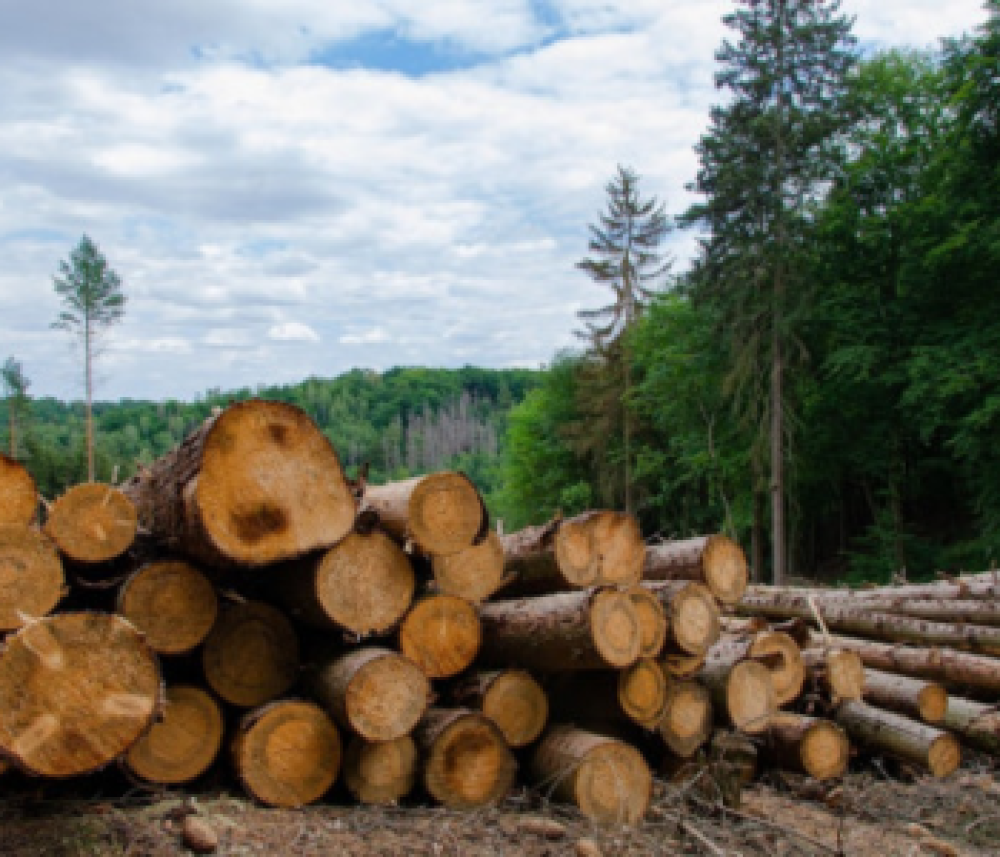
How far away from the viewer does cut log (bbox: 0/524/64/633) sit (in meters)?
4.14

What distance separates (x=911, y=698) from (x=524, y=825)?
3101mm

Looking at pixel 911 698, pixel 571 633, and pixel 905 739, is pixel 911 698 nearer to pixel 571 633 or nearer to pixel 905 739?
pixel 905 739

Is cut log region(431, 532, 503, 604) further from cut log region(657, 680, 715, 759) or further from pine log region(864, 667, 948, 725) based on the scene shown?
pine log region(864, 667, 948, 725)

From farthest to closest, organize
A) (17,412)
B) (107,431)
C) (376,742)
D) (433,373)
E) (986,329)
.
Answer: (433,373), (107,431), (17,412), (986,329), (376,742)

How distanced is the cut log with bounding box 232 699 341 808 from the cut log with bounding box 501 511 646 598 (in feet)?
4.37

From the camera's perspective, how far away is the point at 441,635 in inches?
190

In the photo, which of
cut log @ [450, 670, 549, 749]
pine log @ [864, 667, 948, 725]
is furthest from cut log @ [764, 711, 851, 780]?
cut log @ [450, 670, 549, 749]

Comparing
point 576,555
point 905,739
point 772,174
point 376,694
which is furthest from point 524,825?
point 772,174

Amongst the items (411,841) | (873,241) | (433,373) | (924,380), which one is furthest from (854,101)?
(433,373)

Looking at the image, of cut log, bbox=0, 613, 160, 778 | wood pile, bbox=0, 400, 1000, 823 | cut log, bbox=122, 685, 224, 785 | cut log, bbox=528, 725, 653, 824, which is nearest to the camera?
cut log, bbox=0, 613, 160, 778

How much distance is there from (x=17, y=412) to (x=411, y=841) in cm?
3710

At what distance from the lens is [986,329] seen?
62.1 feet

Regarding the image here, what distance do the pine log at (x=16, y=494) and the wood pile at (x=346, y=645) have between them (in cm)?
2

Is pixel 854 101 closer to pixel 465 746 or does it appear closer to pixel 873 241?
pixel 873 241
